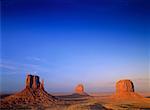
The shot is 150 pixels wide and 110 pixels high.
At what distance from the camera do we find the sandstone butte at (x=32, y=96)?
124ft

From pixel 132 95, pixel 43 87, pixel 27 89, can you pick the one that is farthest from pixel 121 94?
pixel 27 89

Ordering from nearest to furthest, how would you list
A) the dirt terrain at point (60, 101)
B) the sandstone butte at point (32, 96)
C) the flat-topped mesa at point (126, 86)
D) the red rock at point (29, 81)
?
1. the dirt terrain at point (60, 101)
2. the sandstone butte at point (32, 96)
3. the red rock at point (29, 81)
4. the flat-topped mesa at point (126, 86)

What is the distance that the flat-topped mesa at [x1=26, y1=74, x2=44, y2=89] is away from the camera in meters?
46.7

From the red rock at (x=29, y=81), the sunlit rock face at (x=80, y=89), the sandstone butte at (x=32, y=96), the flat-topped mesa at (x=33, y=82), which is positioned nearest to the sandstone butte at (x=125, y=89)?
the sandstone butte at (x=32, y=96)

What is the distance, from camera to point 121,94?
57312mm

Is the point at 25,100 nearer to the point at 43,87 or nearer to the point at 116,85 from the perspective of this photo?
the point at 43,87

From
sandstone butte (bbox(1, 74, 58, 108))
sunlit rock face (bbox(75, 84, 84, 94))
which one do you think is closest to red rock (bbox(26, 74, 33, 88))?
sandstone butte (bbox(1, 74, 58, 108))

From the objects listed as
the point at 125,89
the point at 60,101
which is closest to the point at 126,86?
the point at 125,89

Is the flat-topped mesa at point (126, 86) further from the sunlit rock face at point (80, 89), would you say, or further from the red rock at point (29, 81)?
the sunlit rock face at point (80, 89)

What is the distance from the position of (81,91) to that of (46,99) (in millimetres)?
38902

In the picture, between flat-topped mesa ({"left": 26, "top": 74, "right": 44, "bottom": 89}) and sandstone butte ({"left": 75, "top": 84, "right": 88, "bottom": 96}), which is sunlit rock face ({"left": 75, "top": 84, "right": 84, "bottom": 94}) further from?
flat-topped mesa ({"left": 26, "top": 74, "right": 44, "bottom": 89})

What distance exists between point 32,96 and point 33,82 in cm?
610

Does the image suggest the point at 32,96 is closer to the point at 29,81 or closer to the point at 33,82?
the point at 29,81

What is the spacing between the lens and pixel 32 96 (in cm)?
4150
